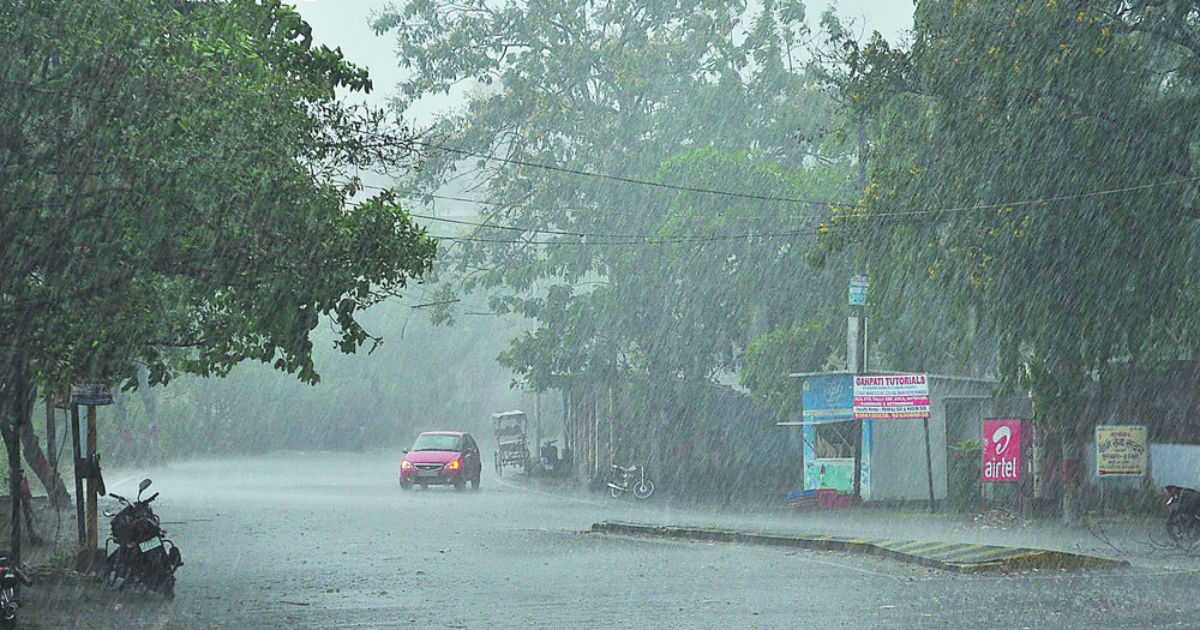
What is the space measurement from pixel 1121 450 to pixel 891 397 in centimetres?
475

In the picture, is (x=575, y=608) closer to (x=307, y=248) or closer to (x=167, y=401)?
(x=307, y=248)

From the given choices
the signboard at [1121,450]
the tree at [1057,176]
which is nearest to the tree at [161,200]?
the tree at [1057,176]

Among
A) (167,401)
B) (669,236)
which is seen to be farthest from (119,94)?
(167,401)

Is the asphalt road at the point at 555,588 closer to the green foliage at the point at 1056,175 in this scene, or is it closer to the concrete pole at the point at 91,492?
the concrete pole at the point at 91,492

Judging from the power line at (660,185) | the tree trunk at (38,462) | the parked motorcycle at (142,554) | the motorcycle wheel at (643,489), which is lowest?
the motorcycle wheel at (643,489)

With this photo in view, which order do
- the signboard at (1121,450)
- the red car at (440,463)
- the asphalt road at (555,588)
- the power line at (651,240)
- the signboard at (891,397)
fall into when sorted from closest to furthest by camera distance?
the asphalt road at (555,588) < the signboard at (1121,450) < the signboard at (891,397) < the power line at (651,240) < the red car at (440,463)

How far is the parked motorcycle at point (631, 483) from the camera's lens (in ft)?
120

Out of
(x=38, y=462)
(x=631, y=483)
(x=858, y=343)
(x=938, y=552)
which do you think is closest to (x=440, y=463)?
(x=631, y=483)

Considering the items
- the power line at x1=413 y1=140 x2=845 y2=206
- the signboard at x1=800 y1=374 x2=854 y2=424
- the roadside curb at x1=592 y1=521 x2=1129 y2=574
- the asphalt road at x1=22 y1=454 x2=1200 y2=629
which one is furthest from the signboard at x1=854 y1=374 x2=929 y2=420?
the power line at x1=413 y1=140 x2=845 y2=206

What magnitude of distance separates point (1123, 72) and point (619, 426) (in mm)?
24546

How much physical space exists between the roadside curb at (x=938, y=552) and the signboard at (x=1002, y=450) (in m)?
6.53

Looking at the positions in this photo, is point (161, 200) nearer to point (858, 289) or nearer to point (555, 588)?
point (555, 588)

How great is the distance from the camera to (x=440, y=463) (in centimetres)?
3888

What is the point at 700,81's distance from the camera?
45188 millimetres
